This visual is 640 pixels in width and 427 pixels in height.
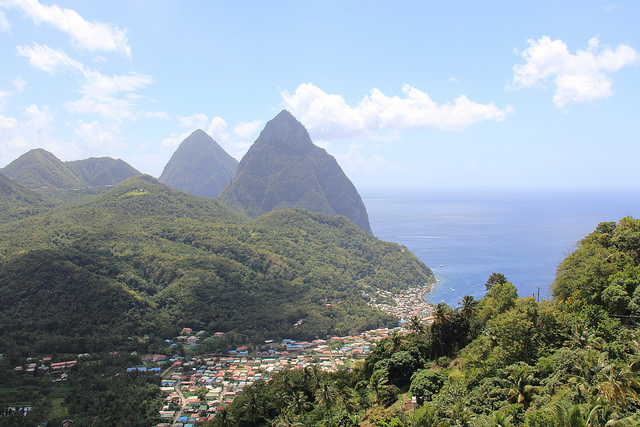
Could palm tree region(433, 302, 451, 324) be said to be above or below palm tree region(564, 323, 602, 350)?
below

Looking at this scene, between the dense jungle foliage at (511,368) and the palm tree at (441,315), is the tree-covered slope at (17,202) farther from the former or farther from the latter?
the palm tree at (441,315)

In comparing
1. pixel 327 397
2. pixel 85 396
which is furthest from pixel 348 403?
pixel 85 396

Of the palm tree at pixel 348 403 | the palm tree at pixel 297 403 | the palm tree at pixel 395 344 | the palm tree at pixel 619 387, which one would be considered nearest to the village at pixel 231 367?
the palm tree at pixel 395 344

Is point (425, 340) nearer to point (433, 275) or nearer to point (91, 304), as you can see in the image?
point (91, 304)

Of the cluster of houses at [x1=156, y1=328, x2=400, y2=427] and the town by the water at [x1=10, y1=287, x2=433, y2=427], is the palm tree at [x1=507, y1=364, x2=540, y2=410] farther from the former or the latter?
the cluster of houses at [x1=156, y1=328, x2=400, y2=427]

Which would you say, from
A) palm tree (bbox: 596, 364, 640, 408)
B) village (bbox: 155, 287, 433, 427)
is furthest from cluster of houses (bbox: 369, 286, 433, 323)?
palm tree (bbox: 596, 364, 640, 408)

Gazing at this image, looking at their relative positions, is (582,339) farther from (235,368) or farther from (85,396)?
(85,396)
